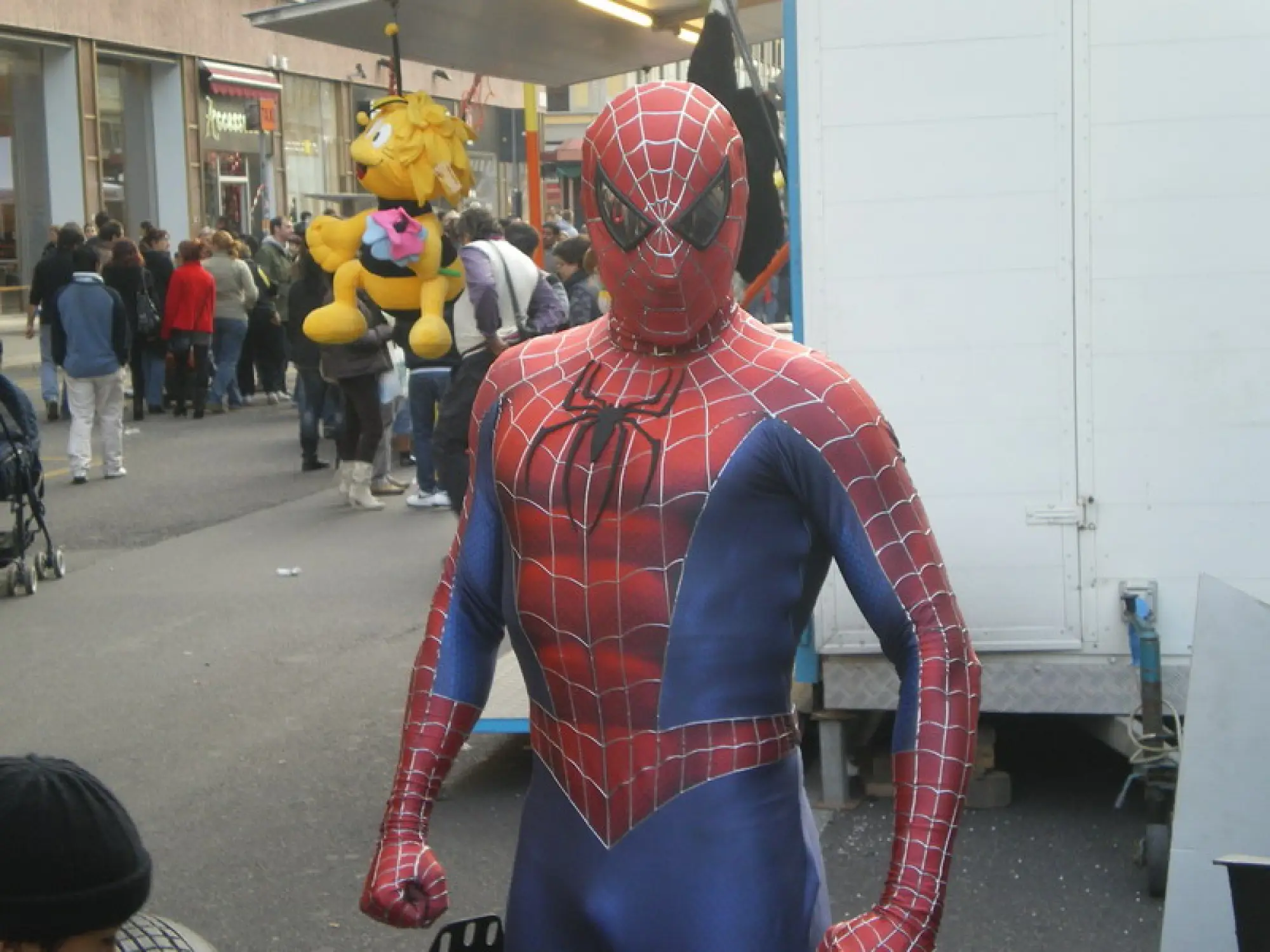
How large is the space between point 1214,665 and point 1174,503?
2.47 meters

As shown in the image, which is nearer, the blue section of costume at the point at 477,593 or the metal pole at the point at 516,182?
the blue section of costume at the point at 477,593

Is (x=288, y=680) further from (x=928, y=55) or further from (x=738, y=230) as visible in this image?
(x=738, y=230)

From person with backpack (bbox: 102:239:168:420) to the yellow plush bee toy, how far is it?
8.96 meters

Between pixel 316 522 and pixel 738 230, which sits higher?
pixel 738 230

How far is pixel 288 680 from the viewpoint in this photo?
8.18 m

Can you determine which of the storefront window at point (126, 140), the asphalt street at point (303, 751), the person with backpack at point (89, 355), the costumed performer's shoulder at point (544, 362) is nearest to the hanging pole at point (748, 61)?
the asphalt street at point (303, 751)

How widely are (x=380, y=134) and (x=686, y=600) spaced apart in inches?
178

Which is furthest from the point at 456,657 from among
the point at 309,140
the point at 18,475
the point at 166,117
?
the point at 309,140

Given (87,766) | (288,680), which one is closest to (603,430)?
(87,766)

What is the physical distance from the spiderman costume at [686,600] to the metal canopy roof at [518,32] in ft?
13.8

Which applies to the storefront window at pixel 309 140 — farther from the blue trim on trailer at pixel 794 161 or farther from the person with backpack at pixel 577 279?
the blue trim on trailer at pixel 794 161

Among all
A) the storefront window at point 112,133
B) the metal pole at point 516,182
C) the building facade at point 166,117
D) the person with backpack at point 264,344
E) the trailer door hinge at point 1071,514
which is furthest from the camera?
the storefront window at point 112,133

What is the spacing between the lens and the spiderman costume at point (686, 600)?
2.40m

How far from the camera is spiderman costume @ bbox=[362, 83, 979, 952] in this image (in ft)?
7.87
